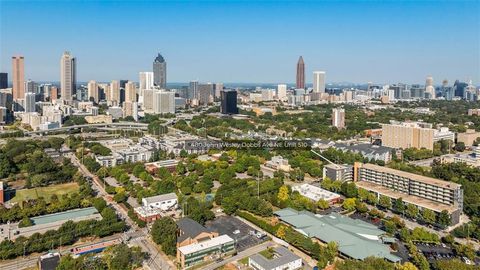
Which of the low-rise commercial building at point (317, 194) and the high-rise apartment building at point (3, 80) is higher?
the high-rise apartment building at point (3, 80)

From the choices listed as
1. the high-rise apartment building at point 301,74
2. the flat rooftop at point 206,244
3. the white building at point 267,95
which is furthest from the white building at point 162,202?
the high-rise apartment building at point 301,74

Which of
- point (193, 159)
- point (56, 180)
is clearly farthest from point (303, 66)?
point (56, 180)

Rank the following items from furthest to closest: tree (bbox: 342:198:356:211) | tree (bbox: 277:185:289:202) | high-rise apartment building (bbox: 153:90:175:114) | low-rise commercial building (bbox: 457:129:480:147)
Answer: high-rise apartment building (bbox: 153:90:175:114), low-rise commercial building (bbox: 457:129:480:147), tree (bbox: 277:185:289:202), tree (bbox: 342:198:356:211)

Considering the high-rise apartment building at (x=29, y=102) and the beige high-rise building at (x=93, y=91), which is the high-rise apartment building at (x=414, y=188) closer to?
the high-rise apartment building at (x=29, y=102)

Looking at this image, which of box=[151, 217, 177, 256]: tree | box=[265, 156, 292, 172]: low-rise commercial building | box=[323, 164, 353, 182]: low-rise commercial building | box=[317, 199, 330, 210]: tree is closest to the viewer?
box=[151, 217, 177, 256]: tree

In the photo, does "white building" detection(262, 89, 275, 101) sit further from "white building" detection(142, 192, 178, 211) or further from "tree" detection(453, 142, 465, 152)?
"white building" detection(142, 192, 178, 211)

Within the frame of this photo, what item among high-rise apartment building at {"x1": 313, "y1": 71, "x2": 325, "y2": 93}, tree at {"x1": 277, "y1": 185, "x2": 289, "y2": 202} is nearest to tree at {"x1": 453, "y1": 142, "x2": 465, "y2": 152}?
tree at {"x1": 277, "y1": 185, "x2": 289, "y2": 202}

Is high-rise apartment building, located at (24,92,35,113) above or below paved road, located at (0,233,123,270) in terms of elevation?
above

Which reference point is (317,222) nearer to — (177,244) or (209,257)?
(209,257)
